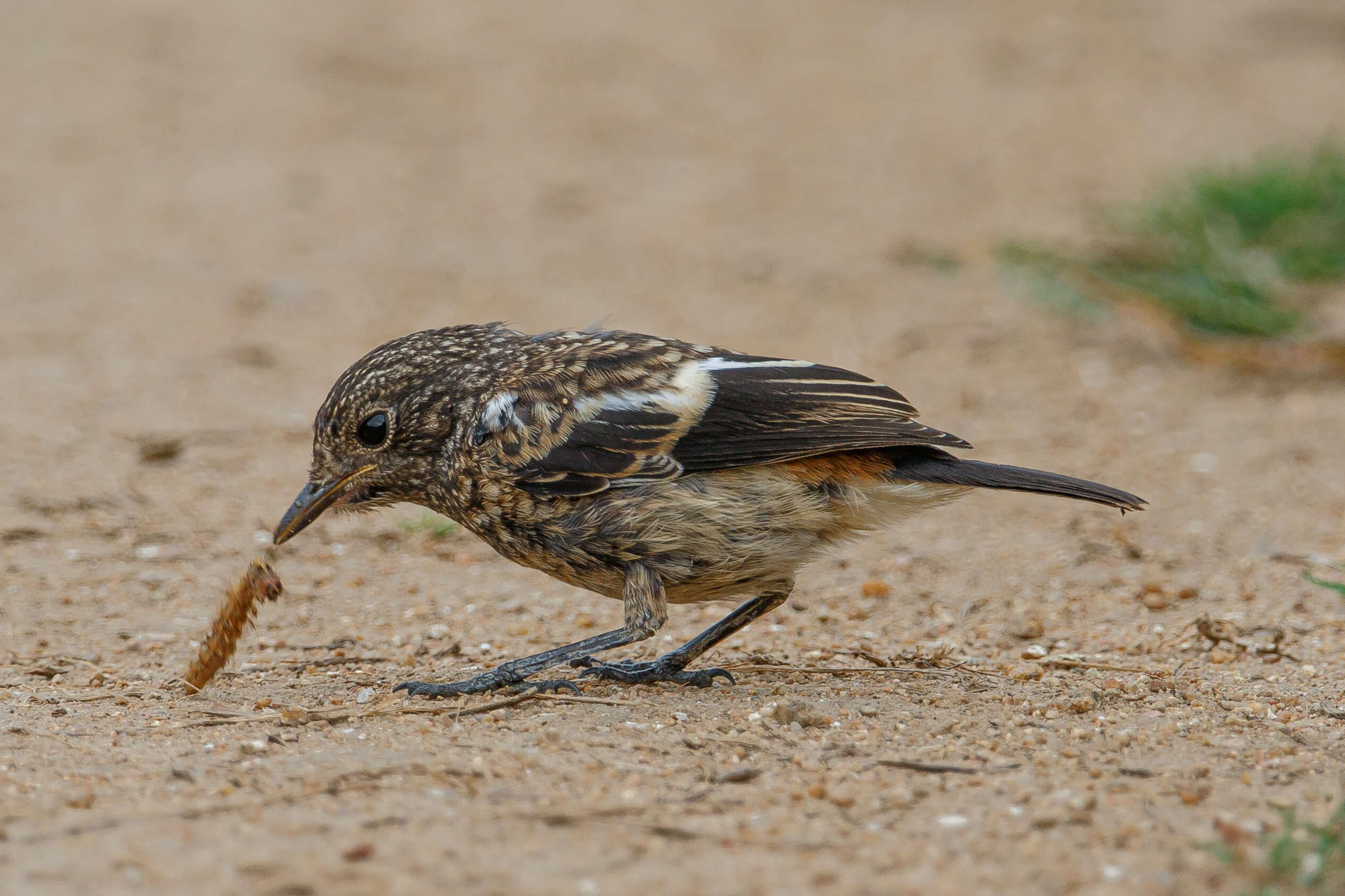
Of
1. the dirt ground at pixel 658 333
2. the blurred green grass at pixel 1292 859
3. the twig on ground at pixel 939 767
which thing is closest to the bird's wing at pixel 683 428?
the dirt ground at pixel 658 333

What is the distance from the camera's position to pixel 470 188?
40.6 feet

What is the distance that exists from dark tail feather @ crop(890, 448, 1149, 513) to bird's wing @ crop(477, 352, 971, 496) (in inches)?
2.8

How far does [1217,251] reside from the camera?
9.68 meters

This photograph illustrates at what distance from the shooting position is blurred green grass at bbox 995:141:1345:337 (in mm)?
9492

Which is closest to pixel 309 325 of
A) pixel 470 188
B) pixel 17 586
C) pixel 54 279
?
pixel 54 279

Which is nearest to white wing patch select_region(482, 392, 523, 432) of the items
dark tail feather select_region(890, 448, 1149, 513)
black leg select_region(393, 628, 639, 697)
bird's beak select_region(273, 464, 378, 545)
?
bird's beak select_region(273, 464, 378, 545)

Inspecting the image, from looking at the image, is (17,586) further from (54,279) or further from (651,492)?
(54,279)

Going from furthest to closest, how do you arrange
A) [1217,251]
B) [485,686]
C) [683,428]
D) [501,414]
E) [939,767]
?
1. [1217,251]
2. [501,414]
3. [683,428]
4. [485,686]
5. [939,767]

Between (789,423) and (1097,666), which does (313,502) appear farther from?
(1097,666)

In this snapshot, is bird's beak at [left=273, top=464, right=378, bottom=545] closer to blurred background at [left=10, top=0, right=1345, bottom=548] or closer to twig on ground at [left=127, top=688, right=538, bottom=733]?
twig on ground at [left=127, top=688, right=538, bottom=733]

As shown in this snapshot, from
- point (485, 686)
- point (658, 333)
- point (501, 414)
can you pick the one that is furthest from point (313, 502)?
point (658, 333)

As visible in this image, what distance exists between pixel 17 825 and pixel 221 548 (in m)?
3.25

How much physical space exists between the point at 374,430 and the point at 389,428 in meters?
0.05

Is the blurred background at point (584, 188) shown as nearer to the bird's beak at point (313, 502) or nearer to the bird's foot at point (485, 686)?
the bird's beak at point (313, 502)
